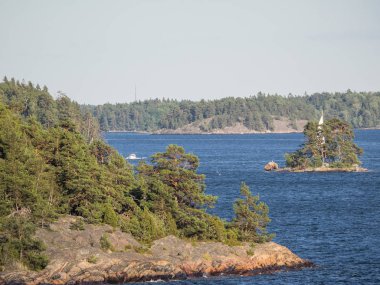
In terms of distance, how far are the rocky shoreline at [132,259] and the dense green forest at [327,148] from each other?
277 feet

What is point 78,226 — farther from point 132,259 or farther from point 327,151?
point 327,151

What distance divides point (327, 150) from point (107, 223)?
307 feet

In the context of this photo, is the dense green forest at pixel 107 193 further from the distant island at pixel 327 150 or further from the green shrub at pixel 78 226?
the distant island at pixel 327 150

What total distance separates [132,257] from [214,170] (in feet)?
344

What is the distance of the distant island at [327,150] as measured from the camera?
15200cm

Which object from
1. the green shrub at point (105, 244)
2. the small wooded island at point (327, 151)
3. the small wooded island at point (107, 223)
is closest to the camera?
the small wooded island at point (107, 223)

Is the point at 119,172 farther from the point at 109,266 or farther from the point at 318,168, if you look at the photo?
the point at 318,168

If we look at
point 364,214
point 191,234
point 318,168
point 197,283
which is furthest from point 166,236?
point 318,168

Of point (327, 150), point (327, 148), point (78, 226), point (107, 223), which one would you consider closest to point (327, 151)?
point (327, 150)

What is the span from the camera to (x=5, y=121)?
7394 cm

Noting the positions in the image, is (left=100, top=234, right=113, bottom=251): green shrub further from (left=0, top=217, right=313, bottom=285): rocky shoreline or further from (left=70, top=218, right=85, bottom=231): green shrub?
(left=70, top=218, right=85, bottom=231): green shrub

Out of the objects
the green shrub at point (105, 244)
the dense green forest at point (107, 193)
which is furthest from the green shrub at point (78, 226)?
the green shrub at point (105, 244)

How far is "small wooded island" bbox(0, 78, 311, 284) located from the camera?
60.9 meters

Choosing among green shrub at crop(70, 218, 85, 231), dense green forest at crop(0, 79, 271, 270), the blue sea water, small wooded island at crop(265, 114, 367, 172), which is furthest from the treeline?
green shrub at crop(70, 218, 85, 231)
